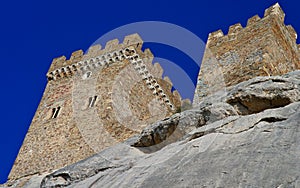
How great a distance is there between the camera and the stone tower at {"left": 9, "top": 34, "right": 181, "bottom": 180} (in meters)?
15.6

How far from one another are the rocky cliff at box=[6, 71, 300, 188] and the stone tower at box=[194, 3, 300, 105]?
3.92 meters

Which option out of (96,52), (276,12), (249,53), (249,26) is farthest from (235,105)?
(96,52)

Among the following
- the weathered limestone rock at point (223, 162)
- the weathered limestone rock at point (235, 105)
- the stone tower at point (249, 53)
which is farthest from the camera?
the stone tower at point (249, 53)

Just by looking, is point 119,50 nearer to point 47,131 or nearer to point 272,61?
point 47,131

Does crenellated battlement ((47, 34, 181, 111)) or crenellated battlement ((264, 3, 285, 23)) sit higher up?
crenellated battlement ((47, 34, 181, 111))

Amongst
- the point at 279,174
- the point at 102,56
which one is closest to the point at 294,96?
the point at 279,174

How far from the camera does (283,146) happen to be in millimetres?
5168

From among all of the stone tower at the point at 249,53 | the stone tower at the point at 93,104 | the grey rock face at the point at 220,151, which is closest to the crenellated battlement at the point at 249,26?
the stone tower at the point at 249,53

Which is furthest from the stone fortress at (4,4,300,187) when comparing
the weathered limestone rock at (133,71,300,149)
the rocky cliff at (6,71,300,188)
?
the rocky cliff at (6,71,300,188)

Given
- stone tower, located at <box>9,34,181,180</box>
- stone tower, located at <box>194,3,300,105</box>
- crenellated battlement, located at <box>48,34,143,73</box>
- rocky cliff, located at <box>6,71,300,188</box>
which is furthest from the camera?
crenellated battlement, located at <box>48,34,143,73</box>

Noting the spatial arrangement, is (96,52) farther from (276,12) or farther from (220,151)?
(220,151)

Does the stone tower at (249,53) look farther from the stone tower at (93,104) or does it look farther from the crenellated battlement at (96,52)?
the crenellated battlement at (96,52)

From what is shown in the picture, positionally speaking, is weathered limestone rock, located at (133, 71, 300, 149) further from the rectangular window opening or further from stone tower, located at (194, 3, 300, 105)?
the rectangular window opening

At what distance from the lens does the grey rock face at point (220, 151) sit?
4.92 metres
